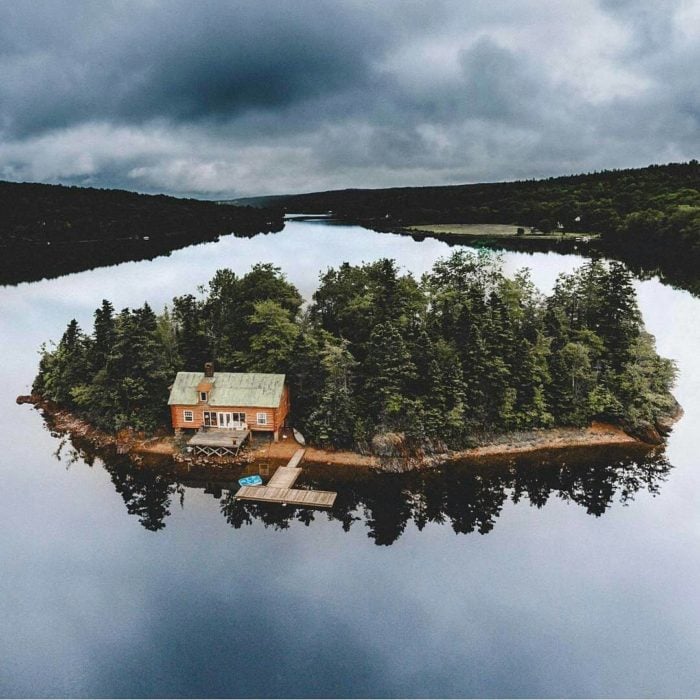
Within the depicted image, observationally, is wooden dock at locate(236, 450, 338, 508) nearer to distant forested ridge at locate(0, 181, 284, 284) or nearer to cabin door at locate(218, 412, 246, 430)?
cabin door at locate(218, 412, 246, 430)

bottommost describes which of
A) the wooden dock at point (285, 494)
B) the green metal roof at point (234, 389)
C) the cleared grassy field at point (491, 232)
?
the wooden dock at point (285, 494)

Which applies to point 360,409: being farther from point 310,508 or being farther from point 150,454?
point 150,454

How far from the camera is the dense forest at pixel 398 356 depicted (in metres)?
38.5

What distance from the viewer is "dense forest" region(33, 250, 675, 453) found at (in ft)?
126

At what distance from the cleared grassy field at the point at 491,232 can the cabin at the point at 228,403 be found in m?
101

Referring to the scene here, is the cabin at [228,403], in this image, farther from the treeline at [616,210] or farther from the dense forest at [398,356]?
the treeline at [616,210]

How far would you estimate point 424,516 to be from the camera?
1264 inches

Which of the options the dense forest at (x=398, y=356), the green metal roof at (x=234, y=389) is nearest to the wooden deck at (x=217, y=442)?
the green metal roof at (x=234, y=389)

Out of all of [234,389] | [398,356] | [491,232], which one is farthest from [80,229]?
[398,356]

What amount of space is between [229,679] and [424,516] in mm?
14283

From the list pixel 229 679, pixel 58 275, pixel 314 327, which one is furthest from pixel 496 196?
pixel 229 679

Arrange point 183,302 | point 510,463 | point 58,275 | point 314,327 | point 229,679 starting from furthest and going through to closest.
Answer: point 58,275, point 183,302, point 314,327, point 510,463, point 229,679

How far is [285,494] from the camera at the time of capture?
32.6 m

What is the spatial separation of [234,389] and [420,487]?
1472cm
